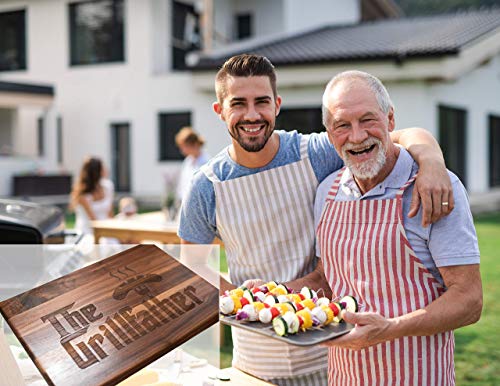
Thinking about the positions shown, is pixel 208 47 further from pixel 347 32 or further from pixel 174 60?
pixel 347 32

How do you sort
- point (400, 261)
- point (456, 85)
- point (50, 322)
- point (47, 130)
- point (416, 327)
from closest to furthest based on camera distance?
point (50, 322), point (416, 327), point (400, 261), point (456, 85), point (47, 130)

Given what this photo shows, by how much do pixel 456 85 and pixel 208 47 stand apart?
584 cm

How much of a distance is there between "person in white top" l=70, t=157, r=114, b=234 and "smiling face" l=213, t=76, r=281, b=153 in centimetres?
545

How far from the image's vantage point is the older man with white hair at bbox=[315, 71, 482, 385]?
73.2 inches

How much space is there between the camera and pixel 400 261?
195 centimetres

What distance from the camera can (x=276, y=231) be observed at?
2.43m

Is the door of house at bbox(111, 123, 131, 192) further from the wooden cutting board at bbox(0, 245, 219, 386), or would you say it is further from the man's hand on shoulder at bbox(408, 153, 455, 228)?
the wooden cutting board at bbox(0, 245, 219, 386)

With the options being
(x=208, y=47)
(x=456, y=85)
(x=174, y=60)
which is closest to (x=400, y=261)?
(x=456, y=85)

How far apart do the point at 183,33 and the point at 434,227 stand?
17417 mm

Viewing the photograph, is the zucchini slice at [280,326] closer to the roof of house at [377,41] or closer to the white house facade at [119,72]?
the roof of house at [377,41]

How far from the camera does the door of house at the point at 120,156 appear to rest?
59.0ft

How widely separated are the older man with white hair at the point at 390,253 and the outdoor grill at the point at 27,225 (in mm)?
1528

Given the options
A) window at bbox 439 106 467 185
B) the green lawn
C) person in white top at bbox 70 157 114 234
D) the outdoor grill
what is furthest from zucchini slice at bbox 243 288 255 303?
window at bbox 439 106 467 185

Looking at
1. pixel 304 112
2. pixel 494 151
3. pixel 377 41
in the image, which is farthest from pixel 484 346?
pixel 494 151
